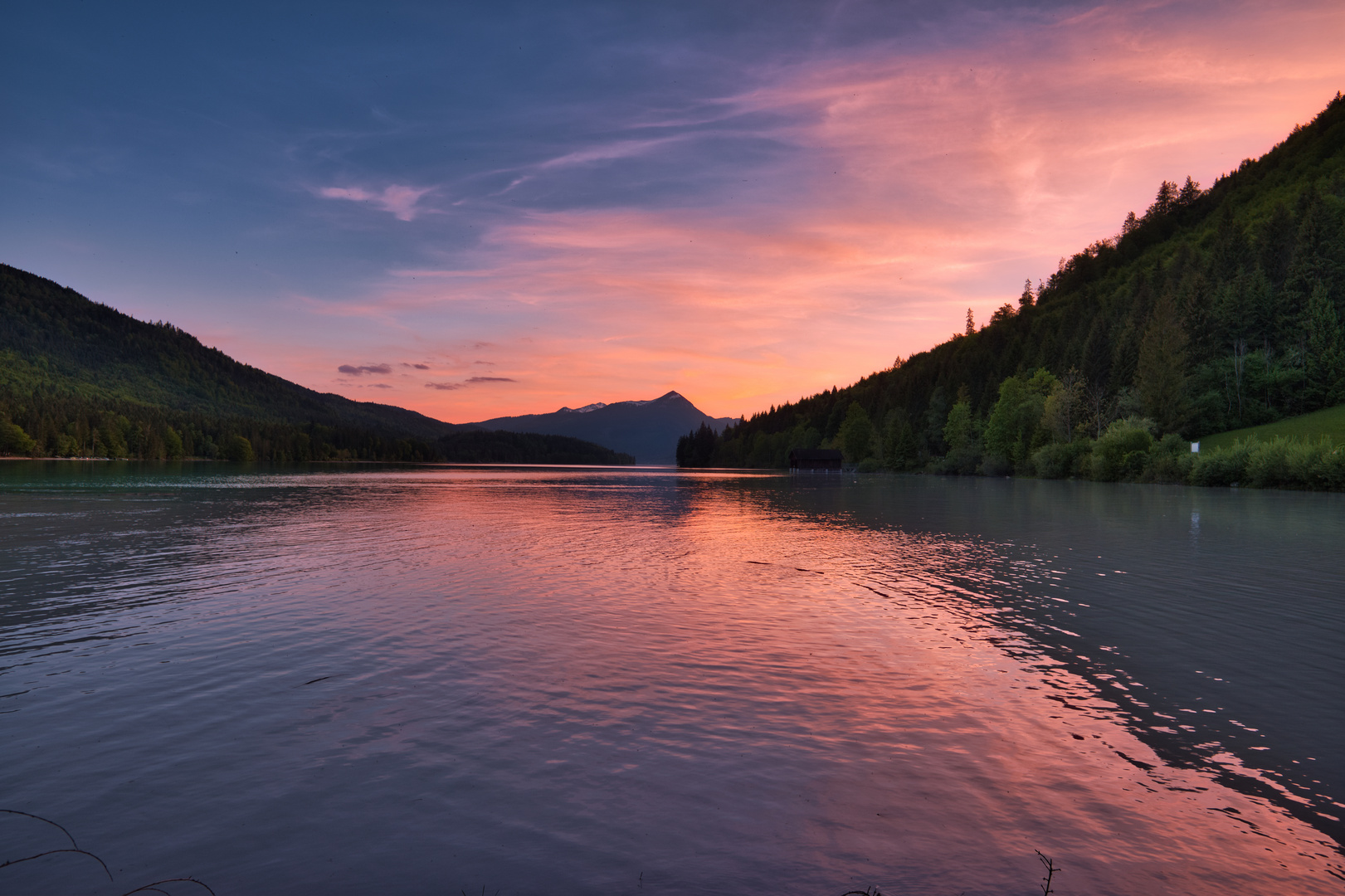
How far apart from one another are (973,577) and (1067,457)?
10326 centimetres

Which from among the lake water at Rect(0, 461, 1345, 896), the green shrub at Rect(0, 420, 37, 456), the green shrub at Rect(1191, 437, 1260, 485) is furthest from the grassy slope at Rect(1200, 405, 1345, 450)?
the green shrub at Rect(0, 420, 37, 456)

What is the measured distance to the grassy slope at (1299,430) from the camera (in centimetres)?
8588

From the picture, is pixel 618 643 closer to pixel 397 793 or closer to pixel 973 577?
pixel 397 793

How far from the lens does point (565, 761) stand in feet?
29.9

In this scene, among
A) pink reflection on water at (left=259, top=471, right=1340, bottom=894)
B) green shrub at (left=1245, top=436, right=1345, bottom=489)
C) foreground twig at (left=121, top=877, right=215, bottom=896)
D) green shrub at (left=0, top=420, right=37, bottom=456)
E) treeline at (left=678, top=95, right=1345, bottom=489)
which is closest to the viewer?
foreground twig at (left=121, top=877, right=215, bottom=896)

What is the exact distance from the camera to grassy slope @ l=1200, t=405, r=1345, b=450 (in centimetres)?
8588

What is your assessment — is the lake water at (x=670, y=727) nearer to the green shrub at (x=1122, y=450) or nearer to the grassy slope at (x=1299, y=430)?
the green shrub at (x=1122, y=450)

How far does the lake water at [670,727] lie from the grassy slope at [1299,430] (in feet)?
277

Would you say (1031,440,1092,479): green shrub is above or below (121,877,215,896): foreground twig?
above

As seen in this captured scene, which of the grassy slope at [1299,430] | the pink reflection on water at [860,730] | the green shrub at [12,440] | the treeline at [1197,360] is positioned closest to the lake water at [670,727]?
the pink reflection on water at [860,730]

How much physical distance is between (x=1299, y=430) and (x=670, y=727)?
115259 millimetres

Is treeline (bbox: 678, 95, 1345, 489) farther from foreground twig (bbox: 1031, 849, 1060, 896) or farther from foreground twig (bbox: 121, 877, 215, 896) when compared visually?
foreground twig (bbox: 121, 877, 215, 896)

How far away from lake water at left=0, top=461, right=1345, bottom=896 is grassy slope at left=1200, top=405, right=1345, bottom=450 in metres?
84.3

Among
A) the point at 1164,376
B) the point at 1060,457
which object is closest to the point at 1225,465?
the point at 1060,457
